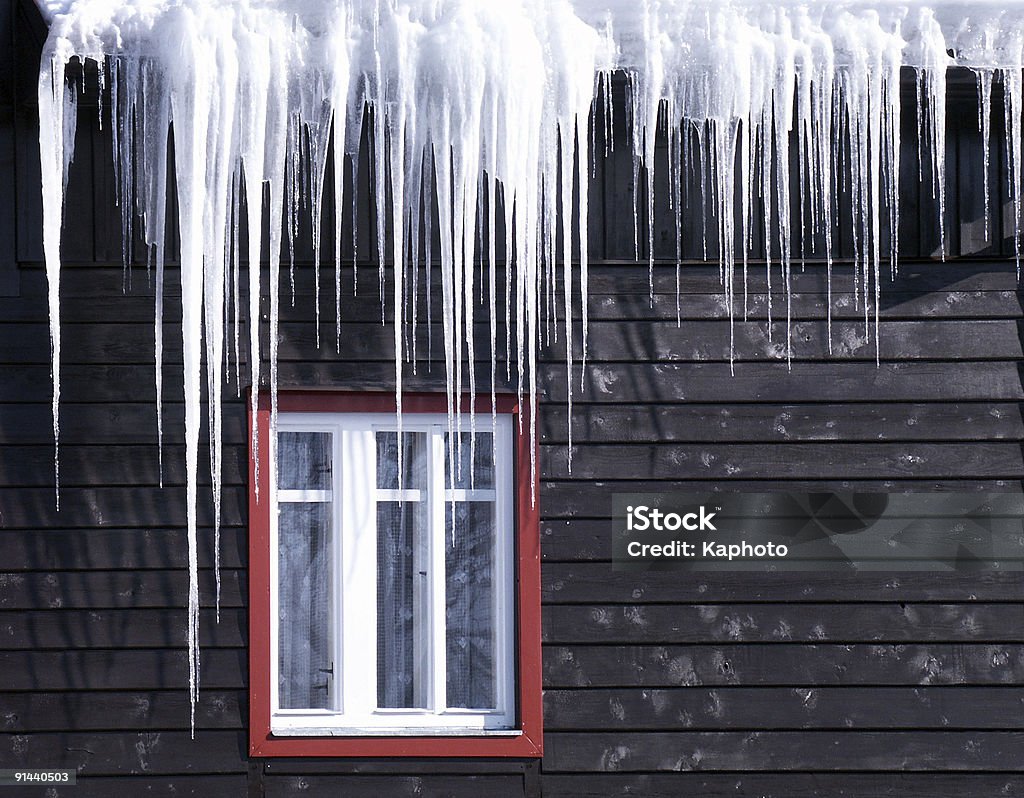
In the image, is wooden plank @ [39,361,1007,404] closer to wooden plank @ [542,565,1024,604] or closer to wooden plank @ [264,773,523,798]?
wooden plank @ [542,565,1024,604]

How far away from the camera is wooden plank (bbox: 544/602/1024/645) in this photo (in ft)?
12.7

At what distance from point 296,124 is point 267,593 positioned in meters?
1.67

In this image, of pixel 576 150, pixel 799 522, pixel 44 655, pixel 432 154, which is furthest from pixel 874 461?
pixel 44 655

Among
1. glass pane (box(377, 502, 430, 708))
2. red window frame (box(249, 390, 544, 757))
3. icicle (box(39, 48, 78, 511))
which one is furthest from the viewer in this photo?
glass pane (box(377, 502, 430, 708))

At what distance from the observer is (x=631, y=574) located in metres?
3.89

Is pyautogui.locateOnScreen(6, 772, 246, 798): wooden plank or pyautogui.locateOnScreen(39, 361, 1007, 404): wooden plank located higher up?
pyautogui.locateOnScreen(39, 361, 1007, 404): wooden plank

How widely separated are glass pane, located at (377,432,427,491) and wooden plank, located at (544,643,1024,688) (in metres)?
0.79

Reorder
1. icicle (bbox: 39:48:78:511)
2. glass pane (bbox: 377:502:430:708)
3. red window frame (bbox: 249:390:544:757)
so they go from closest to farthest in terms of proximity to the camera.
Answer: icicle (bbox: 39:48:78:511)
red window frame (bbox: 249:390:544:757)
glass pane (bbox: 377:502:430:708)

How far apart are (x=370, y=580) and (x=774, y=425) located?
1.60 m

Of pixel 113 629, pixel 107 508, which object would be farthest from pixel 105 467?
pixel 113 629

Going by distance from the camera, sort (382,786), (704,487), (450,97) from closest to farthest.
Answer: (450,97), (382,786), (704,487)

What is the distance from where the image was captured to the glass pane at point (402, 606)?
3.91 meters

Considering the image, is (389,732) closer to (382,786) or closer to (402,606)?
(382,786)

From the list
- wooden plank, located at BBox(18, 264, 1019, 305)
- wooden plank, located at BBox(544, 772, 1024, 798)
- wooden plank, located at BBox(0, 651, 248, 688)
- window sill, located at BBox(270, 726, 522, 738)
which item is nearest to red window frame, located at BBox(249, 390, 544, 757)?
window sill, located at BBox(270, 726, 522, 738)
